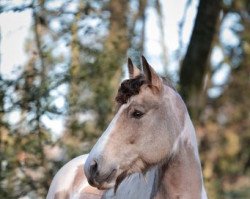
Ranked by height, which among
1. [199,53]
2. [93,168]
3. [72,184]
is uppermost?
[93,168]

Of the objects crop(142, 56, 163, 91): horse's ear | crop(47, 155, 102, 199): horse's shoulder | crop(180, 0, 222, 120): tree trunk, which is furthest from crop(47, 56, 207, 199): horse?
crop(180, 0, 222, 120): tree trunk

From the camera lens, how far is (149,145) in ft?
18.4

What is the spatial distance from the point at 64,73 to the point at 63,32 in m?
0.65

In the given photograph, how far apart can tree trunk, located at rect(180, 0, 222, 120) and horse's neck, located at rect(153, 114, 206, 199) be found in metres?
6.07

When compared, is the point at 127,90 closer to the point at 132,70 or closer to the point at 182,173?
the point at 132,70

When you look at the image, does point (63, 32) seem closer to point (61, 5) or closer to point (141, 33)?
point (61, 5)

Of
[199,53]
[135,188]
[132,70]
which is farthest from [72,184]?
[199,53]

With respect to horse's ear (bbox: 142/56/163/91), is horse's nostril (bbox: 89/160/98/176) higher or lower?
lower

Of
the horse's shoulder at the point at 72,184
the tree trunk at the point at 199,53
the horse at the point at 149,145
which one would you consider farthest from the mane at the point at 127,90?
the tree trunk at the point at 199,53

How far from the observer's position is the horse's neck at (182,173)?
5.72m

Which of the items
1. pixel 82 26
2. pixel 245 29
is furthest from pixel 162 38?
pixel 82 26

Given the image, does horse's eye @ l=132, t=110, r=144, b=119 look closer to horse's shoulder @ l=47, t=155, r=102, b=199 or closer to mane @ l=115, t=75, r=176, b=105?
mane @ l=115, t=75, r=176, b=105

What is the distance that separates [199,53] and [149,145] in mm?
6622

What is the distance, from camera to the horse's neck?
572 cm
